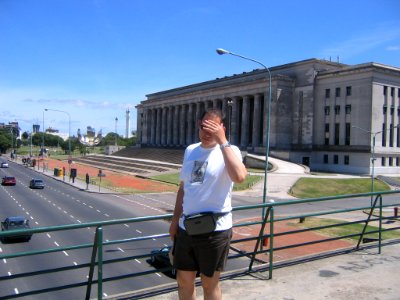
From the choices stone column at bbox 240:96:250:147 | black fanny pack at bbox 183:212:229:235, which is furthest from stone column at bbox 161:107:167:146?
black fanny pack at bbox 183:212:229:235

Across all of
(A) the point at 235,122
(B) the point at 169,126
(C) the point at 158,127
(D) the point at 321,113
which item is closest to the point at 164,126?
(B) the point at 169,126

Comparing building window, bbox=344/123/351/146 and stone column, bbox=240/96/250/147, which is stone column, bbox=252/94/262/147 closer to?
stone column, bbox=240/96/250/147

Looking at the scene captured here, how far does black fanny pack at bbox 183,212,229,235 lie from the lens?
155 inches

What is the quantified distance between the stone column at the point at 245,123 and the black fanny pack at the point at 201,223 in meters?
80.2

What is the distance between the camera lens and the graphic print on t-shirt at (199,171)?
4.01 meters

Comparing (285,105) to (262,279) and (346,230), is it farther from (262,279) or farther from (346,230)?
(262,279)

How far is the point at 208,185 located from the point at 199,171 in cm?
16

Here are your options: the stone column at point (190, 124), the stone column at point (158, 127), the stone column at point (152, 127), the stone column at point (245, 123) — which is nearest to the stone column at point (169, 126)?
the stone column at point (158, 127)

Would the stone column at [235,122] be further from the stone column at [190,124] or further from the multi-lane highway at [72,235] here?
the multi-lane highway at [72,235]

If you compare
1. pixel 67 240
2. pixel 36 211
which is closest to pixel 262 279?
pixel 67 240

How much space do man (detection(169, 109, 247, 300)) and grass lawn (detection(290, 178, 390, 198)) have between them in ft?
139

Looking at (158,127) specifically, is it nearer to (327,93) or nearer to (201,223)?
(327,93)

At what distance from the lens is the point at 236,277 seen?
636 centimetres

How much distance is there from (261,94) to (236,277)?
7497 centimetres
